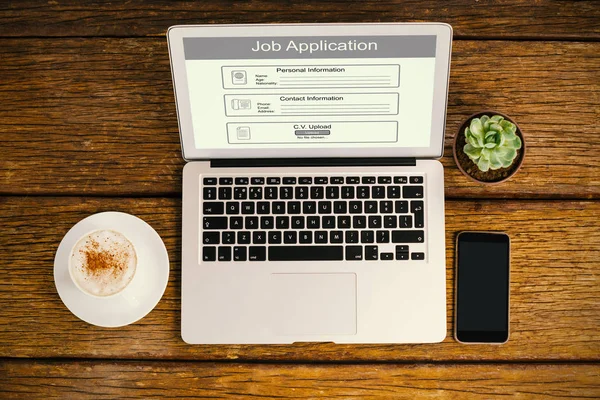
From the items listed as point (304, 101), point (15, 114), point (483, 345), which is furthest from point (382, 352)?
point (15, 114)

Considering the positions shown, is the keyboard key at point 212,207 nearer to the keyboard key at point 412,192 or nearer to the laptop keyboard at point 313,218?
the laptop keyboard at point 313,218

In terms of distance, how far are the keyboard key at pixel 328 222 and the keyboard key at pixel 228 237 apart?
0.49ft

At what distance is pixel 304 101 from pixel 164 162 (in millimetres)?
274

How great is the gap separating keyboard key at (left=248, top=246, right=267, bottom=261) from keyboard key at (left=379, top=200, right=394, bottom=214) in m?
0.20

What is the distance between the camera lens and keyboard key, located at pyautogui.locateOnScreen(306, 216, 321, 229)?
89 centimetres

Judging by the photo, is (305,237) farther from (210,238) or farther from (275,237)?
(210,238)

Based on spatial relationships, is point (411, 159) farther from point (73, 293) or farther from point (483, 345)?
point (73, 293)

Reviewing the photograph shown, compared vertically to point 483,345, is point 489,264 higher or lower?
higher

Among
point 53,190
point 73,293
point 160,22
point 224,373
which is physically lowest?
point 224,373

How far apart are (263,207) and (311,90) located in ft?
0.67

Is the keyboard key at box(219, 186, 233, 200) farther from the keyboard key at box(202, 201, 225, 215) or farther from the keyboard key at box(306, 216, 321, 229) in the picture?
the keyboard key at box(306, 216, 321, 229)

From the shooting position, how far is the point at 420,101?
2.73ft

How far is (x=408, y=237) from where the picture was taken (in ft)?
2.87

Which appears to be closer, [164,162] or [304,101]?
[304,101]
